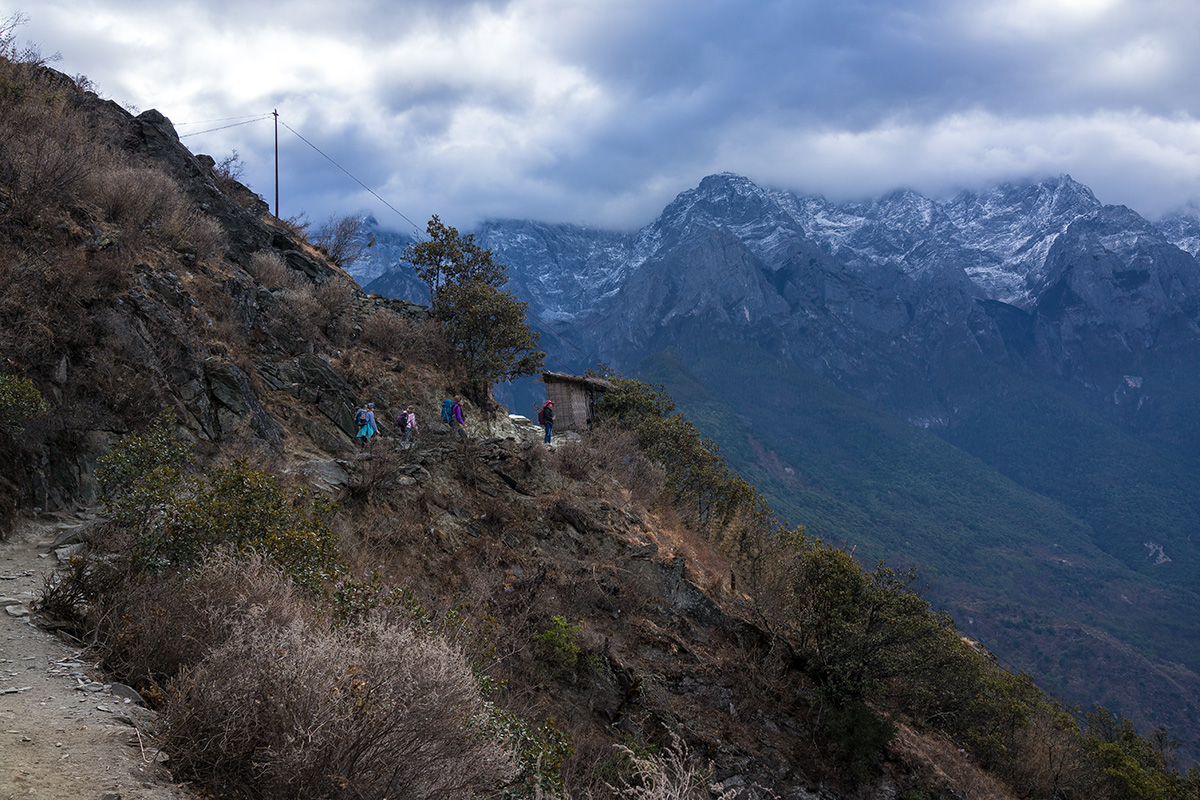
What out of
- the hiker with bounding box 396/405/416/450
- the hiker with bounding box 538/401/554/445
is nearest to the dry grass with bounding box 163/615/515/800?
the hiker with bounding box 396/405/416/450

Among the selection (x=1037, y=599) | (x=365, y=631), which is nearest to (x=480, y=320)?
(x=365, y=631)

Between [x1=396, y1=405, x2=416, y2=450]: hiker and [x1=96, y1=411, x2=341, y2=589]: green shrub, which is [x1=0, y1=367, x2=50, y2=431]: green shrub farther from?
[x1=396, y1=405, x2=416, y2=450]: hiker

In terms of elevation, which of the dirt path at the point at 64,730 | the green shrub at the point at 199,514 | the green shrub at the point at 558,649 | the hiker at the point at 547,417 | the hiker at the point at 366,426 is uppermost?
the hiker at the point at 547,417

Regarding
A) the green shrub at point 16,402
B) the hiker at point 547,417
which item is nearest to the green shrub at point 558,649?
the green shrub at point 16,402

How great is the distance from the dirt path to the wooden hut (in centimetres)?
2168

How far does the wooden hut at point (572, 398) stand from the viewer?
91.3 feet

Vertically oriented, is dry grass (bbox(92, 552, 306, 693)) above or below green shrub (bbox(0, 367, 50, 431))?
below

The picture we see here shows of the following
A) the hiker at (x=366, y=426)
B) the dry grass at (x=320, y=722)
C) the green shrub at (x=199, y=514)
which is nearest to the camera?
the dry grass at (x=320, y=722)

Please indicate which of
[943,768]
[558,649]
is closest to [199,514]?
[558,649]

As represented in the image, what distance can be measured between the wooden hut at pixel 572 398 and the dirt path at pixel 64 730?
71.1 feet

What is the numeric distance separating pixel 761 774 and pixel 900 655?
4.25 meters

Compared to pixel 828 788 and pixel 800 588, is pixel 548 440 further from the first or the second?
pixel 828 788

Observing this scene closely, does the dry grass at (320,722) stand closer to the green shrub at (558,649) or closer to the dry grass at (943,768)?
the green shrub at (558,649)

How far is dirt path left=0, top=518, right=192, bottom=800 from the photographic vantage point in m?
3.83
